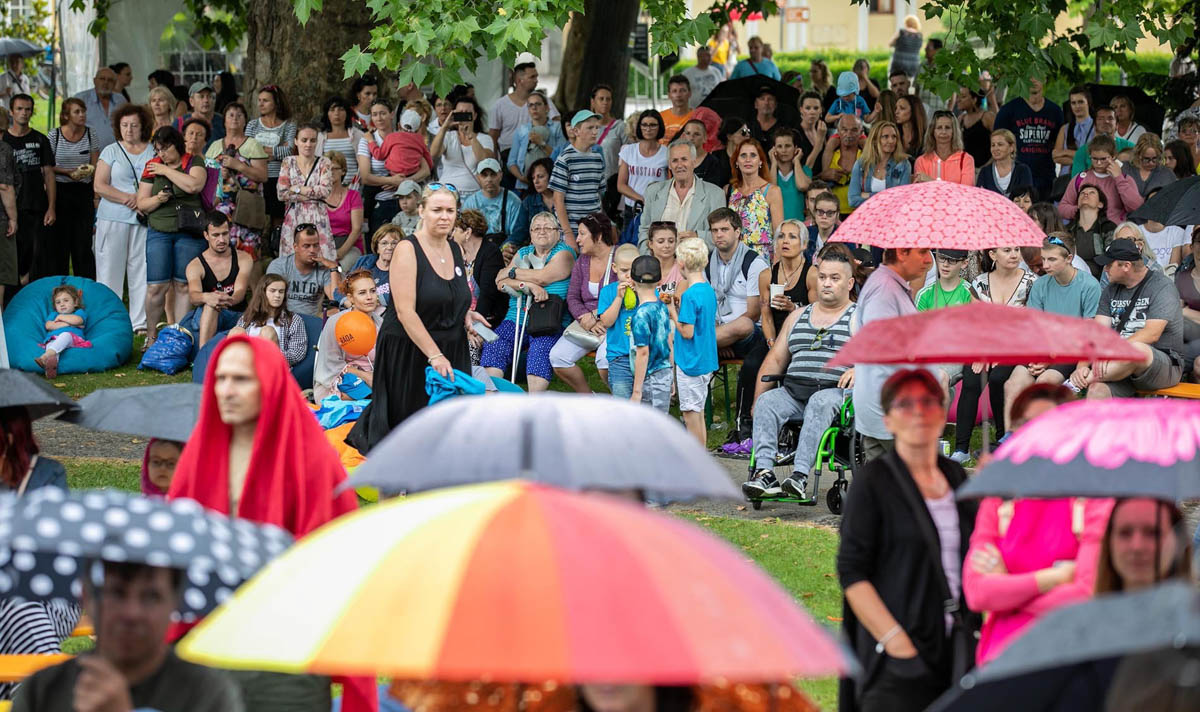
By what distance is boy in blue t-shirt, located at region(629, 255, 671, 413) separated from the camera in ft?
35.0

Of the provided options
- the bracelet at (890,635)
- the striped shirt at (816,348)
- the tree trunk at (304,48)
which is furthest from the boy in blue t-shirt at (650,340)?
the tree trunk at (304,48)

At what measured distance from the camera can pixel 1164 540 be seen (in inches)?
171

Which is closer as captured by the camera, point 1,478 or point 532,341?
point 1,478

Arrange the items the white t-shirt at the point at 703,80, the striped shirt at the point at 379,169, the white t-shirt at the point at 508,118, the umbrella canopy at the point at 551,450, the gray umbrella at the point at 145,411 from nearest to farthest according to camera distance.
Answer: the umbrella canopy at the point at 551,450
the gray umbrella at the point at 145,411
the striped shirt at the point at 379,169
the white t-shirt at the point at 508,118
the white t-shirt at the point at 703,80

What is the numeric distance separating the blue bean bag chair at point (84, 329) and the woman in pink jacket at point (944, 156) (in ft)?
22.9

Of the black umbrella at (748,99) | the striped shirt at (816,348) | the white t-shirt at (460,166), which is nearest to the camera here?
the striped shirt at (816,348)

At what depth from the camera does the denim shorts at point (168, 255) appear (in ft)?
49.2

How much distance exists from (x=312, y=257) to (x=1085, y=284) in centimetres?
630

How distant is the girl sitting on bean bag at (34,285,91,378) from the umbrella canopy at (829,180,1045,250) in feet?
27.4

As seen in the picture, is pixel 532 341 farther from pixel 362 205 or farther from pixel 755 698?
pixel 755 698

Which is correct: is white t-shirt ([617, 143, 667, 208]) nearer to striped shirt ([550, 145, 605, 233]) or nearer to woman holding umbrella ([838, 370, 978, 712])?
striped shirt ([550, 145, 605, 233])

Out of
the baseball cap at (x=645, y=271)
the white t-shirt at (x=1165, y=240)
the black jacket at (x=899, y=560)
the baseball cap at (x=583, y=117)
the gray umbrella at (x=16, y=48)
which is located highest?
the gray umbrella at (x=16, y=48)

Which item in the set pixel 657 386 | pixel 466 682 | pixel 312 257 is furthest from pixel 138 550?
pixel 312 257

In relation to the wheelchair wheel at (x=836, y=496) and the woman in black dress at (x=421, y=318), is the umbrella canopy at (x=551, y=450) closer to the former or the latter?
the woman in black dress at (x=421, y=318)
